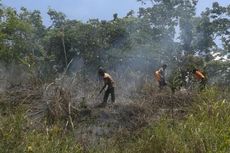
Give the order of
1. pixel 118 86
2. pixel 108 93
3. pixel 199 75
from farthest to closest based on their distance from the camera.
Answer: pixel 118 86 → pixel 199 75 → pixel 108 93

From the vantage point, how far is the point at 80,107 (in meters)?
13.3

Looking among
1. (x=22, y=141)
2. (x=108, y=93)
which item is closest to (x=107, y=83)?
(x=108, y=93)

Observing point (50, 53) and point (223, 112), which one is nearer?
point (223, 112)

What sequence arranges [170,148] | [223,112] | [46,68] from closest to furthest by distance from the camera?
[170,148] → [223,112] → [46,68]

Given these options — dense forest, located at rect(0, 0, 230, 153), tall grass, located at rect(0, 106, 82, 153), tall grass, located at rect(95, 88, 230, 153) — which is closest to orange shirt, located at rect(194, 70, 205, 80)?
dense forest, located at rect(0, 0, 230, 153)

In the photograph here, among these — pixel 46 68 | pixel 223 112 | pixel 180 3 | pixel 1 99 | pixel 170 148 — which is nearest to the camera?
pixel 170 148

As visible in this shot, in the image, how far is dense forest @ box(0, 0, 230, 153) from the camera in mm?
9266

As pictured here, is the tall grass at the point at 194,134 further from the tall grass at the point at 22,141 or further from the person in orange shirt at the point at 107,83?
the person in orange shirt at the point at 107,83

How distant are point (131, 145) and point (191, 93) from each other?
4143 mm

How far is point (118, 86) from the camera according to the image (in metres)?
16.0

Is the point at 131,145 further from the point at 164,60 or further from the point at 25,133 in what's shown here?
the point at 164,60

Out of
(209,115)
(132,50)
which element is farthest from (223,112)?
(132,50)

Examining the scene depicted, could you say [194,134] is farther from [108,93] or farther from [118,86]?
[118,86]

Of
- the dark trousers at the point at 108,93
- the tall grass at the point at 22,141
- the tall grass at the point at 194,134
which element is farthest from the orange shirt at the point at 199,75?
the tall grass at the point at 22,141
